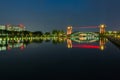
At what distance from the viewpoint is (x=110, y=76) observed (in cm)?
890

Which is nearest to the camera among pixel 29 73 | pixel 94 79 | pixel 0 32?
pixel 94 79

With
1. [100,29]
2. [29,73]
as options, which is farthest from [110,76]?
[100,29]

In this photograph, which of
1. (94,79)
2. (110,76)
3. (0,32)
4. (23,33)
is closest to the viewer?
(94,79)

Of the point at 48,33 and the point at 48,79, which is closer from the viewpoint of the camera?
the point at 48,79

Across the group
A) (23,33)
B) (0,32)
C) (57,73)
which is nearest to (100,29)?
(23,33)

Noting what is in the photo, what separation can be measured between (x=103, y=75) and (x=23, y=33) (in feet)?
348

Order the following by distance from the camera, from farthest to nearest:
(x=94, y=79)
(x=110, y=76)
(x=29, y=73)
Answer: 1. (x=29, y=73)
2. (x=110, y=76)
3. (x=94, y=79)

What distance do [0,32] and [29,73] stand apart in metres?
89.8

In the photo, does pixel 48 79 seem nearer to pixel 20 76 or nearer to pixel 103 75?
pixel 20 76

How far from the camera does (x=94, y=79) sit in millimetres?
8359

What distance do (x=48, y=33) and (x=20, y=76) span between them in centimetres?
14284

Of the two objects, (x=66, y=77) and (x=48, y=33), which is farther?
(x=48, y=33)

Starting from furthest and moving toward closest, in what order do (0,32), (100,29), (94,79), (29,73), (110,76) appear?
(100,29) < (0,32) < (29,73) < (110,76) < (94,79)

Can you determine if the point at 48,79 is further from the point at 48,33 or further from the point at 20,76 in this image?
the point at 48,33
